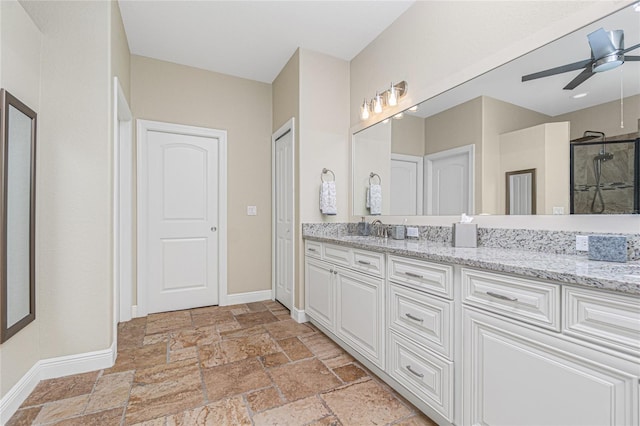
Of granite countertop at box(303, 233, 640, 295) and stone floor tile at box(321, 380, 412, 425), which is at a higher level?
granite countertop at box(303, 233, 640, 295)

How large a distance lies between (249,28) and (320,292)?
245cm

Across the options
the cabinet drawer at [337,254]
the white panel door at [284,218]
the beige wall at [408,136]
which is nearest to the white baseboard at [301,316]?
the white panel door at [284,218]

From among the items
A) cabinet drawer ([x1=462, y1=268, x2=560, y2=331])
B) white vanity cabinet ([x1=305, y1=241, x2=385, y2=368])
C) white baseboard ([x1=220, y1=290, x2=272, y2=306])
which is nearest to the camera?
cabinet drawer ([x1=462, y1=268, x2=560, y2=331])

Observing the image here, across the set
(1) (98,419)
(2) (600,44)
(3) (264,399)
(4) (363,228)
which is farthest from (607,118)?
(1) (98,419)

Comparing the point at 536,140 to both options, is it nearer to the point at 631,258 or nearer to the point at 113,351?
the point at 631,258

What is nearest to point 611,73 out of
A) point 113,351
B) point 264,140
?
point 264,140

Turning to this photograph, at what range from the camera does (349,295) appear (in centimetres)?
218

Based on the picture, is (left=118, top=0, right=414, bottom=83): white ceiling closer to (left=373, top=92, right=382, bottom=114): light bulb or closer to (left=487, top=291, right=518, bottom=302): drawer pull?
(left=373, top=92, right=382, bottom=114): light bulb

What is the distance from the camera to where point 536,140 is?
1623mm

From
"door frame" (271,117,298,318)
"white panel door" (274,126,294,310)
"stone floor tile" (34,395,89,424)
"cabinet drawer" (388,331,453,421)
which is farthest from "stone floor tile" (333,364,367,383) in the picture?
"stone floor tile" (34,395,89,424)

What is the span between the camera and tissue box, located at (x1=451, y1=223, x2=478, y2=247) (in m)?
1.80

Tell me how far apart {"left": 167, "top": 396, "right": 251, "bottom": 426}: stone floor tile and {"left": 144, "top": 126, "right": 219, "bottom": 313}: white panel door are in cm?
188

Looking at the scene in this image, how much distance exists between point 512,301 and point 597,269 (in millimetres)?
291

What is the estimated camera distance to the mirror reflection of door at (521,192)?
5.38 ft
